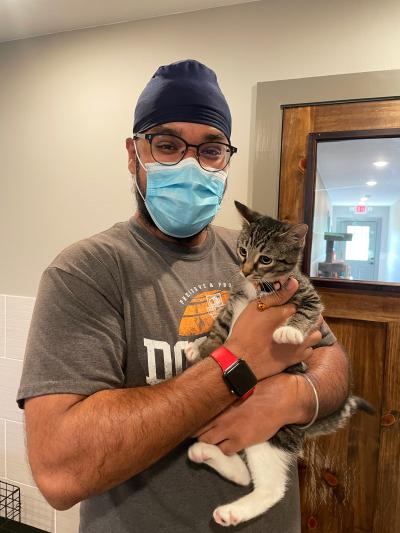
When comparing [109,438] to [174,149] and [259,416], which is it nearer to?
[259,416]

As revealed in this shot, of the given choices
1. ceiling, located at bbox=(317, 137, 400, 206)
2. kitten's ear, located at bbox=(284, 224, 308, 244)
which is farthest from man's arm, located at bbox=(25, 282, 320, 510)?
ceiling, located at bbox=(317, 137, 400, 206)

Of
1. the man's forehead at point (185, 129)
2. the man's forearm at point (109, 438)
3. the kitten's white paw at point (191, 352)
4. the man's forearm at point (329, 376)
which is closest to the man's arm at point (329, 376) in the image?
the man's forearm at point (329, 376)

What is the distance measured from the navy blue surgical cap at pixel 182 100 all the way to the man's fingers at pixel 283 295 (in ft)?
1.92

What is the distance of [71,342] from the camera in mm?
818

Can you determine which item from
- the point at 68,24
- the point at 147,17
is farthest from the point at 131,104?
the point at 68,24

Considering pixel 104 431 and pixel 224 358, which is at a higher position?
pixel 224 358

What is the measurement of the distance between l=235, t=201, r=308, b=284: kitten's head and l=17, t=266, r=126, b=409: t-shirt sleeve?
0.55m

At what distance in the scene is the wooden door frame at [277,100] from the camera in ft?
5.42

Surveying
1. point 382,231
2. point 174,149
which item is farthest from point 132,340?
point 382,231

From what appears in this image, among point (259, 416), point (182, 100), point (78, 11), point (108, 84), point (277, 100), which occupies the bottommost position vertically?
point (259, 416)

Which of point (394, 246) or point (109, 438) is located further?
point (394, 246)

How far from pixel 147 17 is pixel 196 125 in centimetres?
131

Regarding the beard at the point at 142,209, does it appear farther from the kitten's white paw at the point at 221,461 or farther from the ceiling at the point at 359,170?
the ceiling at the point at 359,170

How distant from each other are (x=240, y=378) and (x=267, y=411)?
0.18 m
